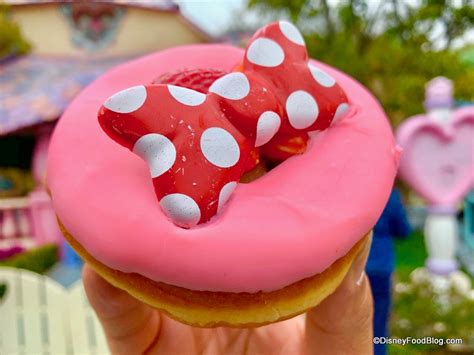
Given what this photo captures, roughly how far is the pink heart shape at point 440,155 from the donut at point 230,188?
7.44 feet

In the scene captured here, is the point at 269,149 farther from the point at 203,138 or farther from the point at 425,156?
the point at 425,156

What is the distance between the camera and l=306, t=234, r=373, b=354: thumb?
2.78 feet

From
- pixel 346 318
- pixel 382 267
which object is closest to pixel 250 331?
pixel 346 318

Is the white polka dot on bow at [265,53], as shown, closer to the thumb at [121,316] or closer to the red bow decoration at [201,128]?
the red bow decoration at [201,128]

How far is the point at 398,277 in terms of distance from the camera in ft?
12.2

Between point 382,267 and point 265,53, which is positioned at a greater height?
point 265,53

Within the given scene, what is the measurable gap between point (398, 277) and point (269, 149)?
3.21 meters

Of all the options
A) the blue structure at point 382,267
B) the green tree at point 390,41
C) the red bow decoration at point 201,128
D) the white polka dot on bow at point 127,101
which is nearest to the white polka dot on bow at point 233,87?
the red bow decoration at point 201,128

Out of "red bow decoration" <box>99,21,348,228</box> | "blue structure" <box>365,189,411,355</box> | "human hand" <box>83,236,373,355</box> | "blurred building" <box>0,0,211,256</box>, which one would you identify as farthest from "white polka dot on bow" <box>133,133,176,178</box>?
"blurred building" <box>0,0,211,256</box>

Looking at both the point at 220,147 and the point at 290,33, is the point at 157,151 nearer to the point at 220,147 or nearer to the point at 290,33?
the point at 220,147

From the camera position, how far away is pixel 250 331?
3.51 feet

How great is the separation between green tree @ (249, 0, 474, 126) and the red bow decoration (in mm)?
4270

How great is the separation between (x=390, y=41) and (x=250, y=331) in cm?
479

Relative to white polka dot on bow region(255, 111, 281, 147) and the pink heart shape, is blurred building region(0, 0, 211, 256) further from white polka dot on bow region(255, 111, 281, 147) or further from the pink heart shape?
white polka dot on bow region(255, 111, 281, 147)
